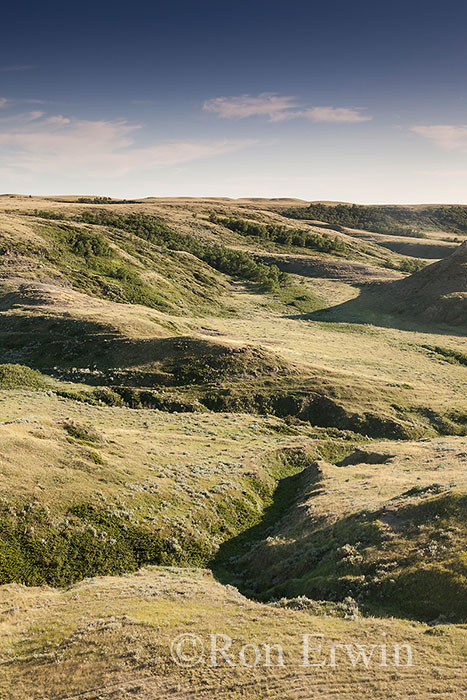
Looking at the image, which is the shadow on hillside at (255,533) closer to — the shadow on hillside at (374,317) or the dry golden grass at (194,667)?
the dry golden grass at (194,667)

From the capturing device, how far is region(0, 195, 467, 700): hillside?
13.7 metres

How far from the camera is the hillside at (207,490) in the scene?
44.9ft

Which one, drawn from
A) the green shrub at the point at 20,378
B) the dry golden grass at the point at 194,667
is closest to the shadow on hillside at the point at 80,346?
the green shrub at the point at 20,378

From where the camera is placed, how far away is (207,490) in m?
28.6

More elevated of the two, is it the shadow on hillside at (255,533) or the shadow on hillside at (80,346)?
the shadow on hillside at (80,346)

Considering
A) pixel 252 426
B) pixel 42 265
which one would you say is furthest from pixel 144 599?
pixel 42 265

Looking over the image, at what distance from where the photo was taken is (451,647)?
12625 millimetres

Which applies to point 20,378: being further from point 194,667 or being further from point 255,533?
point 194,667

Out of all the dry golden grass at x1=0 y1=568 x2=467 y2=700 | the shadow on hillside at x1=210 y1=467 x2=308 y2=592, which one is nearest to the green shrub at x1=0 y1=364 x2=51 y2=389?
the shadow on hillside at x1=210 y1=467 x2=308 y2=592

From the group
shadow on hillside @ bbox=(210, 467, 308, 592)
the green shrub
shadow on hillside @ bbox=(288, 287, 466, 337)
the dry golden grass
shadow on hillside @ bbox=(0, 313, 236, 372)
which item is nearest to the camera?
the dry golden grass

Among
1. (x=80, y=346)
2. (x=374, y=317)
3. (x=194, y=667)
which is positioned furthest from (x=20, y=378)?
(x=374, y=317)

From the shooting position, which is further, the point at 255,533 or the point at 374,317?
the point at 374,317

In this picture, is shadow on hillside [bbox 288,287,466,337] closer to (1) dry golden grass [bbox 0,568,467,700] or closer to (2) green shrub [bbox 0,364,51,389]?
(2) green shrub [bbox 0,364,51,389]

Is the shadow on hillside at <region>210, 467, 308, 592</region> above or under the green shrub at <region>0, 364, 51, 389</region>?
under
